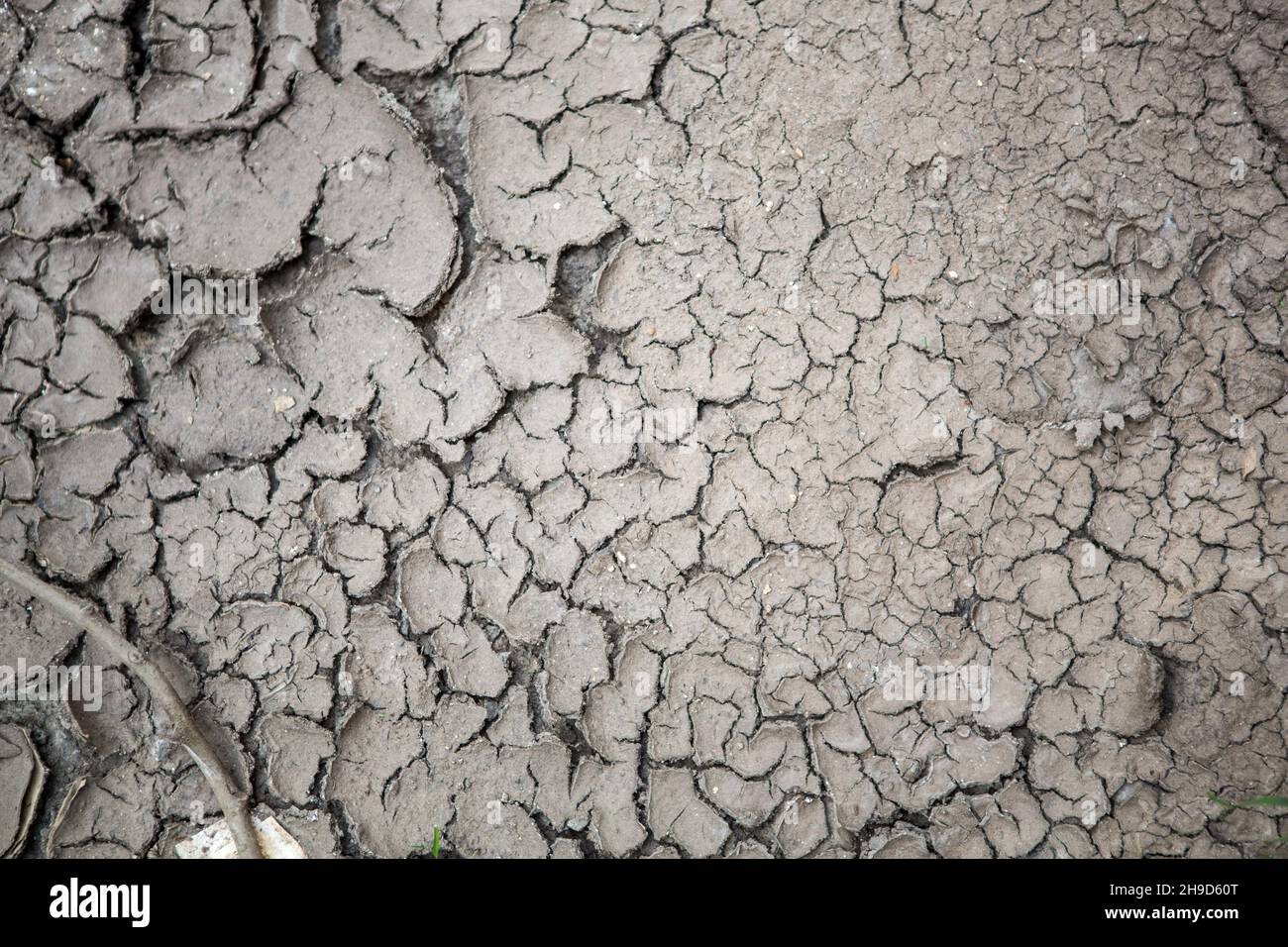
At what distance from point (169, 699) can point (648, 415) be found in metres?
1.47

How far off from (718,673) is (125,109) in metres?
2.24

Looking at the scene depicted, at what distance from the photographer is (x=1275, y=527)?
2.42 metres

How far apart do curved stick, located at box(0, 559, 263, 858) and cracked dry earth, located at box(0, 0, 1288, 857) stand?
53 mm

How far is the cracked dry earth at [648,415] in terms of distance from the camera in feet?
8.05


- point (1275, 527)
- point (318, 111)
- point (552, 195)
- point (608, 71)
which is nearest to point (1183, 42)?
point (1275, 527)

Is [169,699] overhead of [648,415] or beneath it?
beneath

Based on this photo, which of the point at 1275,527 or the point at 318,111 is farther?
the point at 318,111

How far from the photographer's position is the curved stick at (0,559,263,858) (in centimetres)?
248

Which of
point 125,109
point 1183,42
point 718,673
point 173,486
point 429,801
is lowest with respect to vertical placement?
point 429,801

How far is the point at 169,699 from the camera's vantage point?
2492 millimetres

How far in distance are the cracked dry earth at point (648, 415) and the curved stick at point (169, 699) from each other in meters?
0.05

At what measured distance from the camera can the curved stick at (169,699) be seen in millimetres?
2482

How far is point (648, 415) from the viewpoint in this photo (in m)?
2.56

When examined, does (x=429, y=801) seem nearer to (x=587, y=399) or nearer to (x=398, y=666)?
(x=398, y=666)
